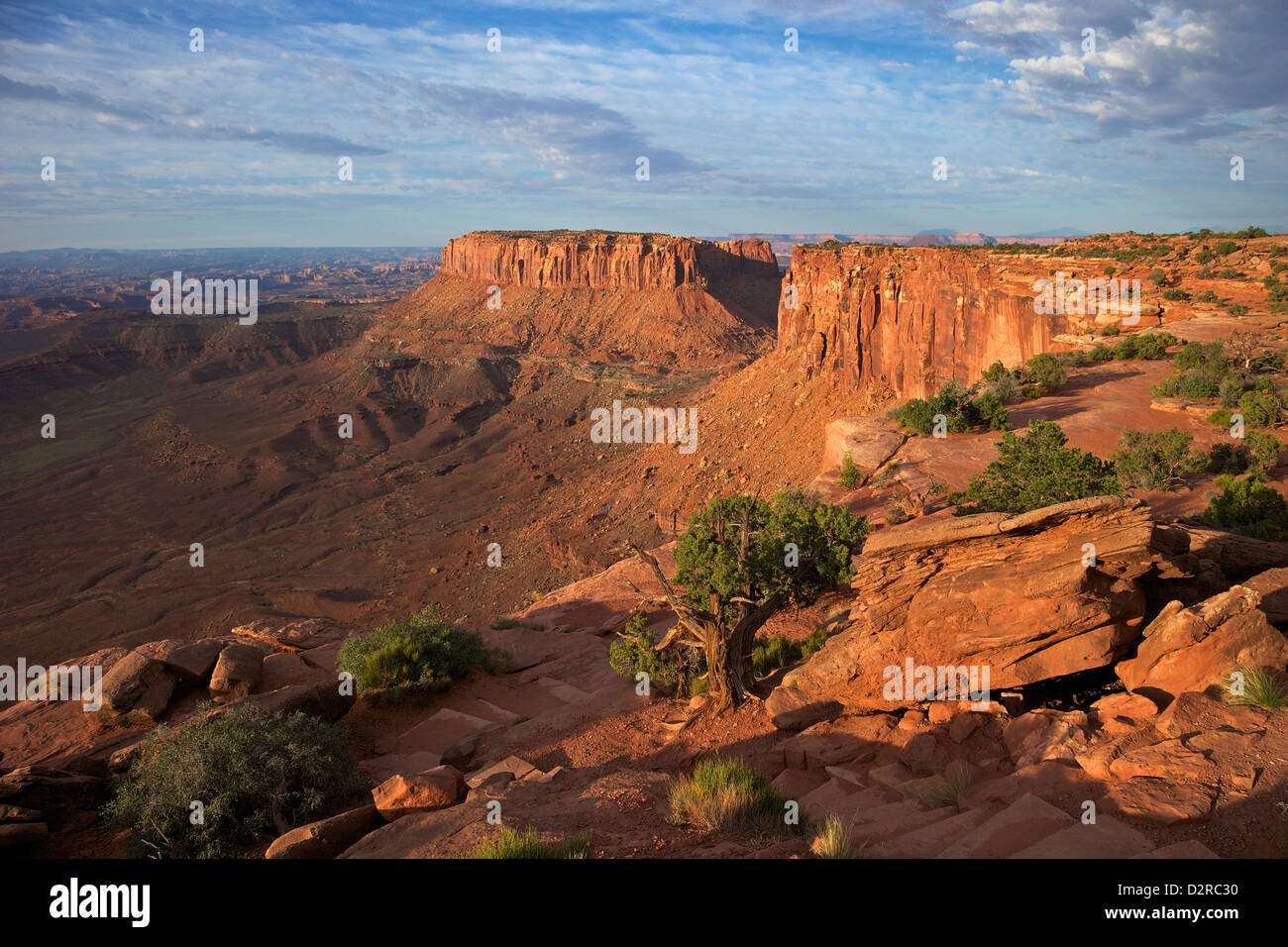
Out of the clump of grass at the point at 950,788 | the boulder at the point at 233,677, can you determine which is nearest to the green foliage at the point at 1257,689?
the clump of grass at the point at 950,788

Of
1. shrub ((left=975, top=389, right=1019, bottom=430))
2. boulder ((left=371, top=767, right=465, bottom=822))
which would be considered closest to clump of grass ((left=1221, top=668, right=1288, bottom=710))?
boulder ((left=371, top=767, right=465, bottom=822))

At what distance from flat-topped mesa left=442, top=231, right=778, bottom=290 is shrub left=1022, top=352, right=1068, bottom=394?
2728 inches

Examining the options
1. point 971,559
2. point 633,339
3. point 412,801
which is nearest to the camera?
point 412,801

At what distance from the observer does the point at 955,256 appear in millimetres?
31000

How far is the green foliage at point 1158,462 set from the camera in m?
16.1

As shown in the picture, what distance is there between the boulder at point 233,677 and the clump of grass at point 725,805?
9.69 m

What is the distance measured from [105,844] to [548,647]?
10194 mm

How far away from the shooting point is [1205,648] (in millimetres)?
7539

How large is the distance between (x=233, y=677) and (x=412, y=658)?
3.21 metres

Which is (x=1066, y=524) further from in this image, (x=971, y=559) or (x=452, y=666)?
(x=452, y=666)

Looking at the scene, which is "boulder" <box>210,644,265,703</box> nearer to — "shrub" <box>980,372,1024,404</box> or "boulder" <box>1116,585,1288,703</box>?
"boulder" <box>1116,585,1288,703</box>

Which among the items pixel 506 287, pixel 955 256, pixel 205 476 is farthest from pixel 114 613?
pixel 506 287

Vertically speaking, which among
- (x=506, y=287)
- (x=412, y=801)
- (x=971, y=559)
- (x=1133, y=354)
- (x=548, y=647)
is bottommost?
(x=548, y=647)

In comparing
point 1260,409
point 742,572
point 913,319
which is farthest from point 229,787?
point 913,319
